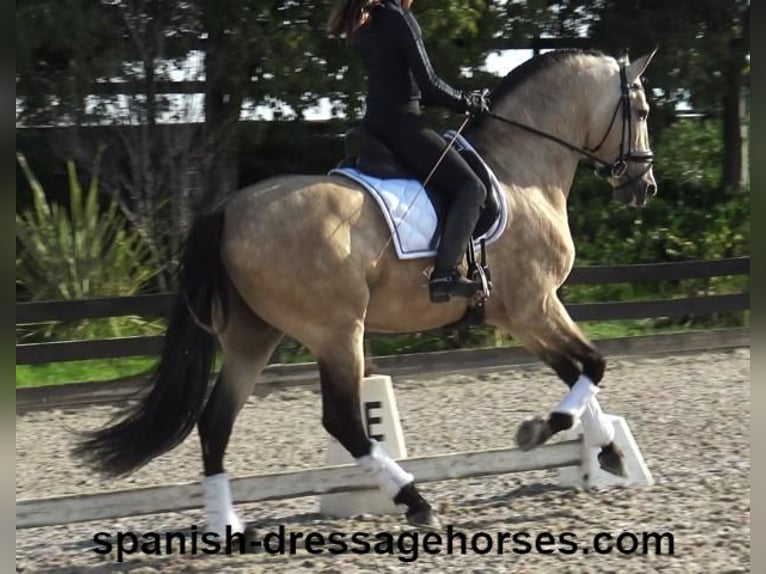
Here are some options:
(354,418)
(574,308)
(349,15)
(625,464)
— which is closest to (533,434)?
(625,464)

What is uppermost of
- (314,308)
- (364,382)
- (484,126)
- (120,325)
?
(484,126)

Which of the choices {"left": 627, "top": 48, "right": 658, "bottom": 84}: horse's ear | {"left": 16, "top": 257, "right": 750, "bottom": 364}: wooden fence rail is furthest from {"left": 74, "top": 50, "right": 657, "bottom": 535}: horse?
{"left": 16, "top": 257, "right": 750, "bottom": 364}: wooden fence rail

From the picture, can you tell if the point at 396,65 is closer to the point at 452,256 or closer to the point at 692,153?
the point at 452,256

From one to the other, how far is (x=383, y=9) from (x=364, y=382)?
1.91m

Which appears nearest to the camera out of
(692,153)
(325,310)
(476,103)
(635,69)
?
(325,310)

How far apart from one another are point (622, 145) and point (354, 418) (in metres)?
2.22

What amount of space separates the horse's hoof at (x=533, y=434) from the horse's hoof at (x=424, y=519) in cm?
69

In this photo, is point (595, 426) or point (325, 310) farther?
point (595, 426)

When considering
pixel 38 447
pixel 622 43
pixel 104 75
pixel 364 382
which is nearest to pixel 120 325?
pixel 104 75

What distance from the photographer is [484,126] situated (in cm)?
601

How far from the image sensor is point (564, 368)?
18.8 ft

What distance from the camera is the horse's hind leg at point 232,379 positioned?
5383 mm

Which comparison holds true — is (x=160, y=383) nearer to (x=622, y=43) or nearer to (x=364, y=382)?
(x=364, y=382)

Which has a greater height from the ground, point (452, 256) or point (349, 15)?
point (349, 15)
